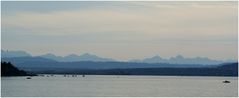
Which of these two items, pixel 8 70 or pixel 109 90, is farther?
pixel 8 70

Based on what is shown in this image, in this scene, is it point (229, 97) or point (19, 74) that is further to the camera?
point (19, 74)

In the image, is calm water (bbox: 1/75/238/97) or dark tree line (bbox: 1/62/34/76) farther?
dark tree line (bbox: 1/62/34/76)

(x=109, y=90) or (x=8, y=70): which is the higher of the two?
(x=8, y=70)

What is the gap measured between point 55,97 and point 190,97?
1477cm

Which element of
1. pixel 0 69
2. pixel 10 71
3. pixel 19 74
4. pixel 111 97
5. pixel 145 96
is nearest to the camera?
pixel 111 97

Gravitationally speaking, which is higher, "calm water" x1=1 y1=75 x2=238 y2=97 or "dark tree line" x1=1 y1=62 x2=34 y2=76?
"dark tree line" x1=1 y1=62 x2=34 y2=76

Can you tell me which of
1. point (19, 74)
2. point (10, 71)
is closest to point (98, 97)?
point (10, 71)

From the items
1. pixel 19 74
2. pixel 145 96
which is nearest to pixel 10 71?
pixel 19 74

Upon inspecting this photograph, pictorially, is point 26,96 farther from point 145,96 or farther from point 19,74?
point 19,74

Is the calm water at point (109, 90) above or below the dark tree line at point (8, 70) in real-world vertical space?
below

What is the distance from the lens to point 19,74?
192m

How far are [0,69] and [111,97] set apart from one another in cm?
9997

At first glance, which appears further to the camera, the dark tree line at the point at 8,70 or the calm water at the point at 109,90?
the dark tree line at the point at 8,70

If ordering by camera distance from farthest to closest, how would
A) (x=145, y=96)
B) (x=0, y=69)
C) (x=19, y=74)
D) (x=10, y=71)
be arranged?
(x=19, y=74), (x=10, y=71), (x=0, y=69), (x=145, y=96)
